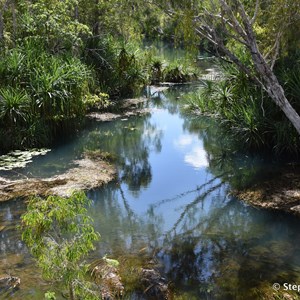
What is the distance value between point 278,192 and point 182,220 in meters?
2.40

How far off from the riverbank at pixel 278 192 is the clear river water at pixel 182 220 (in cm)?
26

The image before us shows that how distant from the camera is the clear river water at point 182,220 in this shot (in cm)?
639

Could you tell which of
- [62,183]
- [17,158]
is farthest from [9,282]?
[17,158]

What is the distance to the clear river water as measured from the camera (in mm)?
6395

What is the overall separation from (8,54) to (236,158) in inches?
304

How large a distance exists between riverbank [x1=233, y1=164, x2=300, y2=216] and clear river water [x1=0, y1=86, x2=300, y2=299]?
0.26 meters

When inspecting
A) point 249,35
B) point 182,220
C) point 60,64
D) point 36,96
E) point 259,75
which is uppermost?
point 249,35

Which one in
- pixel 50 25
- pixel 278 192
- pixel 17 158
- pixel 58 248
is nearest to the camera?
pixel 58 248

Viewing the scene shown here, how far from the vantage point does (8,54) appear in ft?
43.1

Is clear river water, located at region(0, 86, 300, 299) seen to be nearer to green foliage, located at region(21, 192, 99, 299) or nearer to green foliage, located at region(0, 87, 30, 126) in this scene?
green foliage, located at region(0, 87, 30, 126)

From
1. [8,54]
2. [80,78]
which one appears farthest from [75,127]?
[8,54]

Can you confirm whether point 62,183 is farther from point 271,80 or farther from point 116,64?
point 116,64

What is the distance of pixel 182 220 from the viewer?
8.70 metres

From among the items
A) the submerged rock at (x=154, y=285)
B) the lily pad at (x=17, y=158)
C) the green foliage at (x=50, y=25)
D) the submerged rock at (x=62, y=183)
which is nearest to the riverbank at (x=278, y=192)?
the submerged rock at (x=62, y=183)
